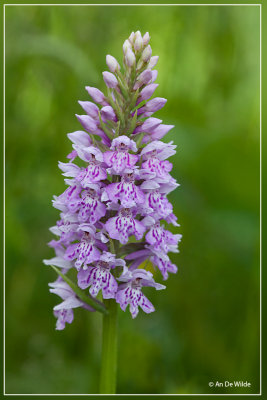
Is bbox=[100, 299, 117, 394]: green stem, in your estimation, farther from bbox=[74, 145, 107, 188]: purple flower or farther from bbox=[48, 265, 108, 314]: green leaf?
bbox=[74, 145, 107, 188]: purple flower

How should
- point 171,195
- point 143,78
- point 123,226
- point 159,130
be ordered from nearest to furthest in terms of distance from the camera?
point 123,226
point 143,78
point 159,130
point 171,195

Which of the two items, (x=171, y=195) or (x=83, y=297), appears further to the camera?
(x=171, y=195)

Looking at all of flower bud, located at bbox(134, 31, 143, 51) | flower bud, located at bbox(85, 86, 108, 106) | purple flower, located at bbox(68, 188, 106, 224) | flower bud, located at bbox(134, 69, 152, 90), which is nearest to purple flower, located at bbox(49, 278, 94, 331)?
purple flower, located at bbox(68, 188, 106, 224)

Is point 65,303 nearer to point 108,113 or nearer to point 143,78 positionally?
point 108,113

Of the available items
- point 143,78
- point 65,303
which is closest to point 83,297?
point 65,303

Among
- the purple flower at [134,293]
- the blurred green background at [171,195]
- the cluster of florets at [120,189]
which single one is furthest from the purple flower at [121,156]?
the blurred green background at [171,195]

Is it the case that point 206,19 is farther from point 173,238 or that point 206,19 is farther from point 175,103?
point 173,238

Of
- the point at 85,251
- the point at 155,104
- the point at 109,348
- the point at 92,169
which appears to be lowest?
the point at 109,348
